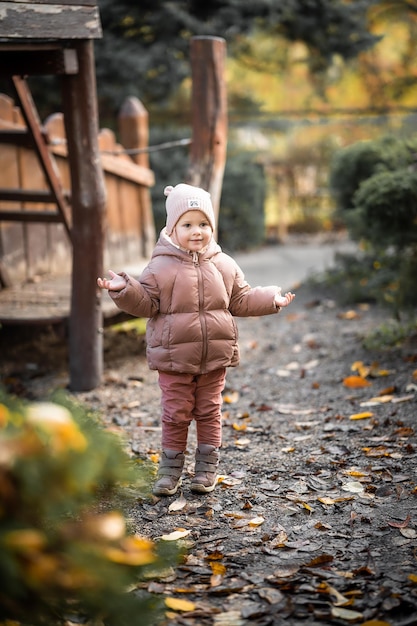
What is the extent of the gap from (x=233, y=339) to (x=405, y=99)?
15568 millimetres

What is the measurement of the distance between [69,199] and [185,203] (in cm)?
317

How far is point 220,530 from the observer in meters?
3.21

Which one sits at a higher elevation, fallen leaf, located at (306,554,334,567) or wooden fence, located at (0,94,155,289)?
wooden fence, located at (0,94,155,289)

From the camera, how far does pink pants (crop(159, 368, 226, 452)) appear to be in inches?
140

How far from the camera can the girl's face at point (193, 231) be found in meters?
3.45

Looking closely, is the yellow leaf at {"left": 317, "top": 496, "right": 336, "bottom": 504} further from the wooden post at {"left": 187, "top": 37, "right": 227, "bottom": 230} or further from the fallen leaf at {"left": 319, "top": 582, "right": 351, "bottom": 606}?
the wooden post at {"left": 187, "top": 37, "right": 227, "bottom": 230}

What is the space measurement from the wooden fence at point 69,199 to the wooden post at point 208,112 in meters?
0.92

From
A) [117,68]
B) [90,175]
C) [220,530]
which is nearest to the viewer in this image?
[220,530]

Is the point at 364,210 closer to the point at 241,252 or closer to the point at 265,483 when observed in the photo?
the point at 265,483

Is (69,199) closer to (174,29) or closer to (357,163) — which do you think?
(357,163)

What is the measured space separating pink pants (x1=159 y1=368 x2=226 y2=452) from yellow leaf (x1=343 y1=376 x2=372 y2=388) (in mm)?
1862

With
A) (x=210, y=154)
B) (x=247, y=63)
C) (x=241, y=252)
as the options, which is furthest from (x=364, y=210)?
(x=247, y=63)

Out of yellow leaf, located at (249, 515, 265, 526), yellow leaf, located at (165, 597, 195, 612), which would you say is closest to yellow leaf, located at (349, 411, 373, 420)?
yellow leaf, located at (249, 515, 265, 526)

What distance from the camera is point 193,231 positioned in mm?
3445
